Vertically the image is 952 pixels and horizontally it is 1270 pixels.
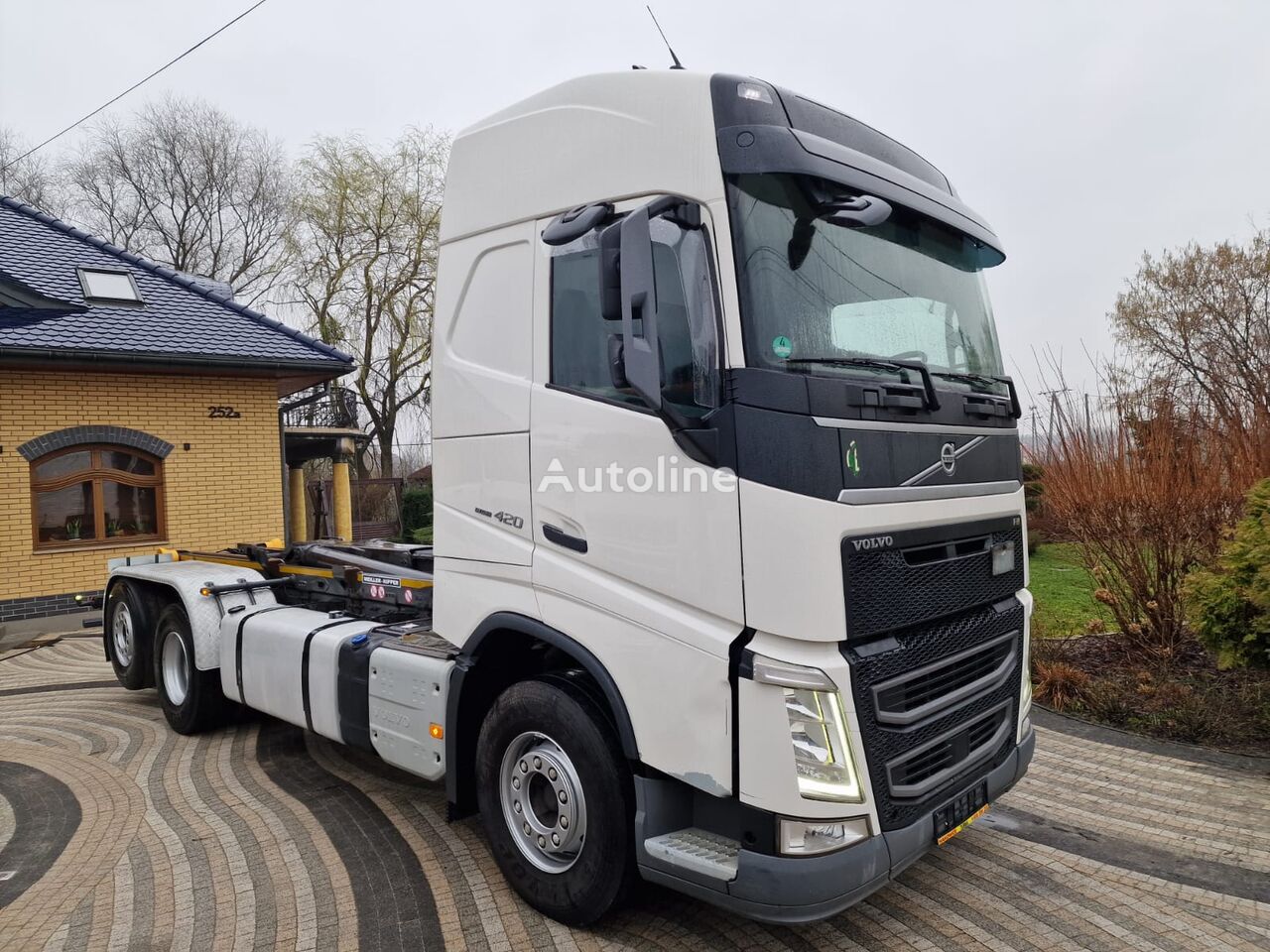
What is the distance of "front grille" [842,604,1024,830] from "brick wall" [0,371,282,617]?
37.0 ft

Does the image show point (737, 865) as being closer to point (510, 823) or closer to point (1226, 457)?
point (510, 823)

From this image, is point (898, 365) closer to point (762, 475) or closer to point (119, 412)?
point (762, 475)

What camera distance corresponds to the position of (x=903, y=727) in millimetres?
2986

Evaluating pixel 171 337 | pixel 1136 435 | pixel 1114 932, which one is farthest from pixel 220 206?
pixel 1114 932

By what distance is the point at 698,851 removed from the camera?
3.00 m

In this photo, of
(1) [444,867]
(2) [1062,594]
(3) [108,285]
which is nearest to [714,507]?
(1) [444,867]

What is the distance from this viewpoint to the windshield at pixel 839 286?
9.46 feet

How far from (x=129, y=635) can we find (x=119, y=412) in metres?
5.44

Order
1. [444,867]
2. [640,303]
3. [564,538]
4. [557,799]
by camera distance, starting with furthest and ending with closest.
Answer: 1. [444,867]
2. [557,799]
3. [564,538]
4. [640,303]

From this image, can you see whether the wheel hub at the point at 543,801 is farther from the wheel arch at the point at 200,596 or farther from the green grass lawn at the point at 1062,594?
the green grass lawn at the point at 1062,594

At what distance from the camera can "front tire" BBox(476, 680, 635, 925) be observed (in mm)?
3279

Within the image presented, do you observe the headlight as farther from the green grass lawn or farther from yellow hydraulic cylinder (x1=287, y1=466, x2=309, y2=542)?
yellow hydraulic cylinder (x1=287, y1=466, x2=309, y2=542)

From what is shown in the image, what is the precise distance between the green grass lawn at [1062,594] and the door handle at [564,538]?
6.05 metres

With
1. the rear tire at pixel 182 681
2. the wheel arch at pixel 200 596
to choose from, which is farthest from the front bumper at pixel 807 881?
the rear tire at pixel 182 681
